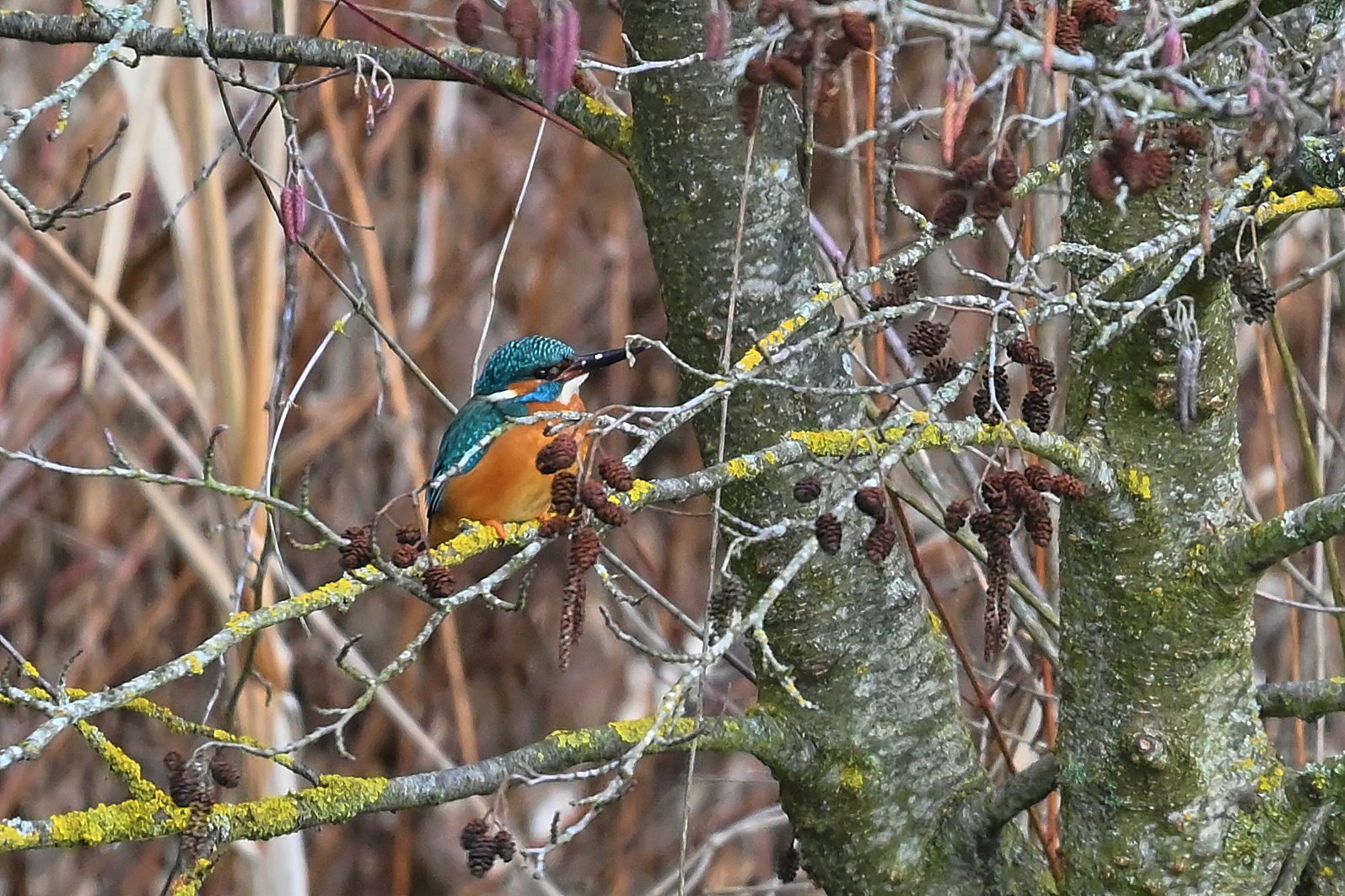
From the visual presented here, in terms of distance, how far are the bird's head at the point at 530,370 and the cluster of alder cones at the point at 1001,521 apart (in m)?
1.59

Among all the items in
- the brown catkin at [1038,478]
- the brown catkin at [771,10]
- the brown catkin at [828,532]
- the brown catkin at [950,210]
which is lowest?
the brown catkin at [828,532]

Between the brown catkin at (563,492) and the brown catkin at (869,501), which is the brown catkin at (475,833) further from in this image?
the brown catkin at (869,501)

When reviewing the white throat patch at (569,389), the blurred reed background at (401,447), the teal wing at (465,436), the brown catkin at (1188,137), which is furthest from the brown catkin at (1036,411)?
the white throat patch at (569,389)

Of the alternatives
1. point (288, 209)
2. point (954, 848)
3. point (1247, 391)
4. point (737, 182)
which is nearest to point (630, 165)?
point (737, 182)

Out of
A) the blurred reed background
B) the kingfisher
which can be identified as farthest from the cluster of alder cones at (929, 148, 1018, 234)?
the blurred reed background

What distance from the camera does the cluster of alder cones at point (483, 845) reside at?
1029 mm

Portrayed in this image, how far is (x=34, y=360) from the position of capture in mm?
3076

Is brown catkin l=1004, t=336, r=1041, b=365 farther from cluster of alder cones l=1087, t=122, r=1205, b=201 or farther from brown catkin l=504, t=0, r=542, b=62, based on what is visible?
brown catkin l=504, t=0, r=542, b=62

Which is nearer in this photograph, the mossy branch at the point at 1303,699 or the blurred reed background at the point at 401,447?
the mossy branch at the point at 1303,699

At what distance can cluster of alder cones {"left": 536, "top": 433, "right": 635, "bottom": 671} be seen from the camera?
3.10 ft

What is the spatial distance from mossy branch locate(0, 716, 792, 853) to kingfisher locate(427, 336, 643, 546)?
3.02 feet

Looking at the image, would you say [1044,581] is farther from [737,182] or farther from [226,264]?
[226,264]

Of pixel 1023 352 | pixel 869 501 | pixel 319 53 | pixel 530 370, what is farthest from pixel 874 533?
pixel 530 370

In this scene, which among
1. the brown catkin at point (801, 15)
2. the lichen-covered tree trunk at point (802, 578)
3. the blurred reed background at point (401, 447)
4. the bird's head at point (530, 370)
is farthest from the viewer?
the blurred reed background at point (401, 447)
